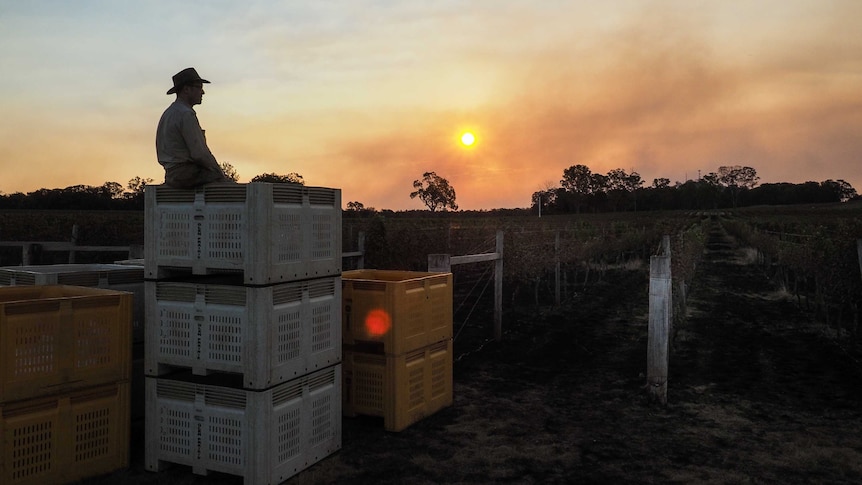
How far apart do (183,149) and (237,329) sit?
67.6 inches

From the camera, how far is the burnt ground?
590cm

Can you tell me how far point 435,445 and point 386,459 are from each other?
684 millimetres

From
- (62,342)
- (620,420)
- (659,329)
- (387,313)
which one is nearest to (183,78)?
(62,342)

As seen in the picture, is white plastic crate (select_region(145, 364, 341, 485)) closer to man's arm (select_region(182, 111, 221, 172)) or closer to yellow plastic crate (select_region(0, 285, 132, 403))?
yellow plastic crate (select_region(0, 285, 132, 403))

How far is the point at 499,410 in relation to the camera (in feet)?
26.2

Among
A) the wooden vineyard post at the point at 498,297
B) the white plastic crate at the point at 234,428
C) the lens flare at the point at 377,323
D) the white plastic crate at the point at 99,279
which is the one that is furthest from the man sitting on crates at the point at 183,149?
the wooden vineyard post at the point at 498,297

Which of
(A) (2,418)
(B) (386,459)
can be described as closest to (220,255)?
(A) (2,418)

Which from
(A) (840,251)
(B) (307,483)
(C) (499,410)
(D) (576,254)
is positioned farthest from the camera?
(D) (576,254)

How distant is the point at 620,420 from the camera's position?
25.1 ft

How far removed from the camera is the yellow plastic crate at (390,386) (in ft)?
22.8

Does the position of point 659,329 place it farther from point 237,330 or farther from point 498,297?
point 237,330

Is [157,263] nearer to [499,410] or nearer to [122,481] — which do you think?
[122,481]

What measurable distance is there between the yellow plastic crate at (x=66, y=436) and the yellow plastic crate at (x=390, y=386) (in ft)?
8.05

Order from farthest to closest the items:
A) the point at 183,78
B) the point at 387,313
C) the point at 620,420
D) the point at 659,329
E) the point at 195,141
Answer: the point at 659,329 < the point at 620,420 < the point at 387,313 < the point at 183,78 < the point at 195,141
